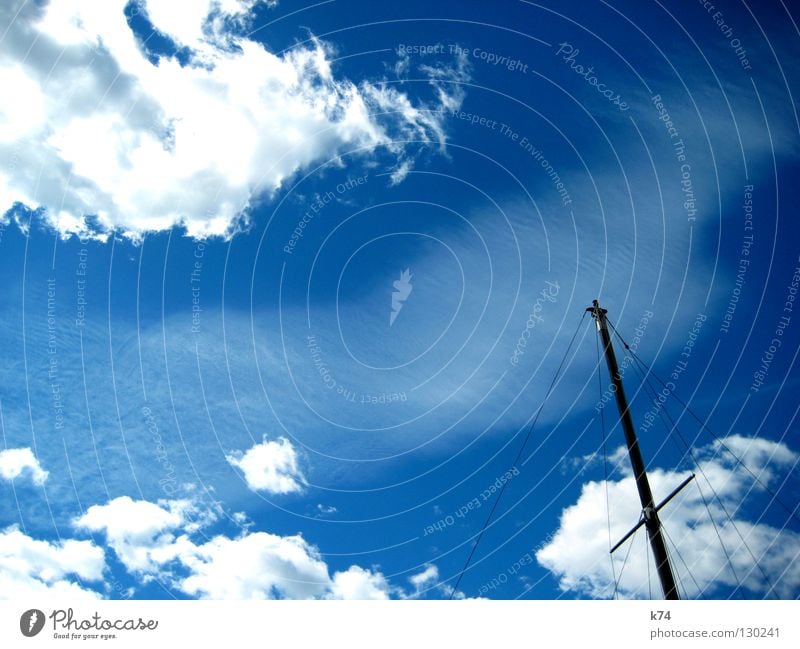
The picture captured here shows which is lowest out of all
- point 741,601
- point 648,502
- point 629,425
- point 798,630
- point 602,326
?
point 798,630

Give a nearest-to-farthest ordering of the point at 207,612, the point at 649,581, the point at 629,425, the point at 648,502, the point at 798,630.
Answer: the point at 207,612, the point at 798,630, the point at 649,581, the point at 648,502, the point at 629,425

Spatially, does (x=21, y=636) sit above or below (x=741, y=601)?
above

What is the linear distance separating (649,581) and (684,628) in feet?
18.6

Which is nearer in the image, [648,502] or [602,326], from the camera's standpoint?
[648,502]

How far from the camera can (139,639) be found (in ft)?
16.0

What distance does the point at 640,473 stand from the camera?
37.7 feet

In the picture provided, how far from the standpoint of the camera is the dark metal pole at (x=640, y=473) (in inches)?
387

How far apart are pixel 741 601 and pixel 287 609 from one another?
5.04m

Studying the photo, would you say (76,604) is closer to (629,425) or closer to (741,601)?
(741,601)

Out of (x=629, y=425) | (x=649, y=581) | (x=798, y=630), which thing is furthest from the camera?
(x=629, y=425)

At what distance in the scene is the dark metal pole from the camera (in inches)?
387

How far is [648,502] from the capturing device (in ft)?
36.3

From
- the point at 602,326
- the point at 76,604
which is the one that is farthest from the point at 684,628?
the point at 602,326

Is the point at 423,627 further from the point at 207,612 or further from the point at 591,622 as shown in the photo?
the point at 207,612
